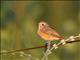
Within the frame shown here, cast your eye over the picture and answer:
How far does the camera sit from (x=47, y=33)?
340mm

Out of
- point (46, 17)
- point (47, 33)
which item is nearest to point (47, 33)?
point (47, 33)

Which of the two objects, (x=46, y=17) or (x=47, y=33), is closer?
(x=47, y=33)

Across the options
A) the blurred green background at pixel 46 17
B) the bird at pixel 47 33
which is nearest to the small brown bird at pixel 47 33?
the bird at pixel 47 33

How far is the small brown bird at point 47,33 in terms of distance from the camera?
0.33 metres

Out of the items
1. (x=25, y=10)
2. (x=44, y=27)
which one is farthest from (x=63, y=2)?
(x=44, y=27)

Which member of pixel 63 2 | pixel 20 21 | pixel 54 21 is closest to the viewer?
pixel 20 21

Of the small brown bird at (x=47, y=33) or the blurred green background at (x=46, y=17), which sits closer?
the small brown bird at (x=47, y=33)

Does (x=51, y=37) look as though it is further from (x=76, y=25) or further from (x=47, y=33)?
(x=76, y=25)

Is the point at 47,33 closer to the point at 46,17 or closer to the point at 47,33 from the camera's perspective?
the point at 47,33

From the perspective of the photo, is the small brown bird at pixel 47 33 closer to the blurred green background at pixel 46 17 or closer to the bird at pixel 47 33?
the bird at pixel 47 33

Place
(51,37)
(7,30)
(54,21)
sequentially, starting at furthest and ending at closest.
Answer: (54,21) → (7,30) → (51,37)

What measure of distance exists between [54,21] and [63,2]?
186 mm

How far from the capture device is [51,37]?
323 millimetres

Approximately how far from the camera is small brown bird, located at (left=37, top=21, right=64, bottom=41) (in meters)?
0.33
